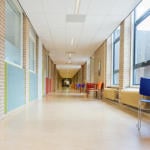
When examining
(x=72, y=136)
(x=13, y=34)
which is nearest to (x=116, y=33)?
(x=13, y=34)

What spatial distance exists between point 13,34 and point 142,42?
12.8 ft

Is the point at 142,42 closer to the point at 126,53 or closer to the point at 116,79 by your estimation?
the point at 126,53

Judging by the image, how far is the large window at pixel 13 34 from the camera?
5012 millimetres

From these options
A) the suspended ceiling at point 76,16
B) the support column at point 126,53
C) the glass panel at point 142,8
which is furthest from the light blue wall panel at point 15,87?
the glass panel at point 142,8

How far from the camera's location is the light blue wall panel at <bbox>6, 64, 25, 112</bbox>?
4755mm

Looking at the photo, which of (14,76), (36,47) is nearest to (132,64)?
(14,76)

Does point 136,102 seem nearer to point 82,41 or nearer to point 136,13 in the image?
point 136,13

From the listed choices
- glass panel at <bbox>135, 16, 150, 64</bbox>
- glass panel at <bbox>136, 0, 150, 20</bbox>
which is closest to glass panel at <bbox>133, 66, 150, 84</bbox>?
glass panel at <bbox>135, 16, 150, 64</bbox>

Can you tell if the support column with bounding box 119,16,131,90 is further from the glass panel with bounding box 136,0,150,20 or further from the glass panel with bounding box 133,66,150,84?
the glass panel with bounding box 136,0,150,20

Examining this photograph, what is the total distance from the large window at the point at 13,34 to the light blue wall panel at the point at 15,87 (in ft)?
0.98

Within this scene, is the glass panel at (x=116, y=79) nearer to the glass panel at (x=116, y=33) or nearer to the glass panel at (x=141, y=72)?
the glass panel at (x=116, y=33)

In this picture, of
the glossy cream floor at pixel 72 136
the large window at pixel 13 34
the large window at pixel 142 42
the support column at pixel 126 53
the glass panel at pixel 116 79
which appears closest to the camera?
the glossy cream floor at pixel 72 136

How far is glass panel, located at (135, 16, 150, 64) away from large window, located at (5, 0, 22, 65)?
149 inches

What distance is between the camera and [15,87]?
5.34 meters
